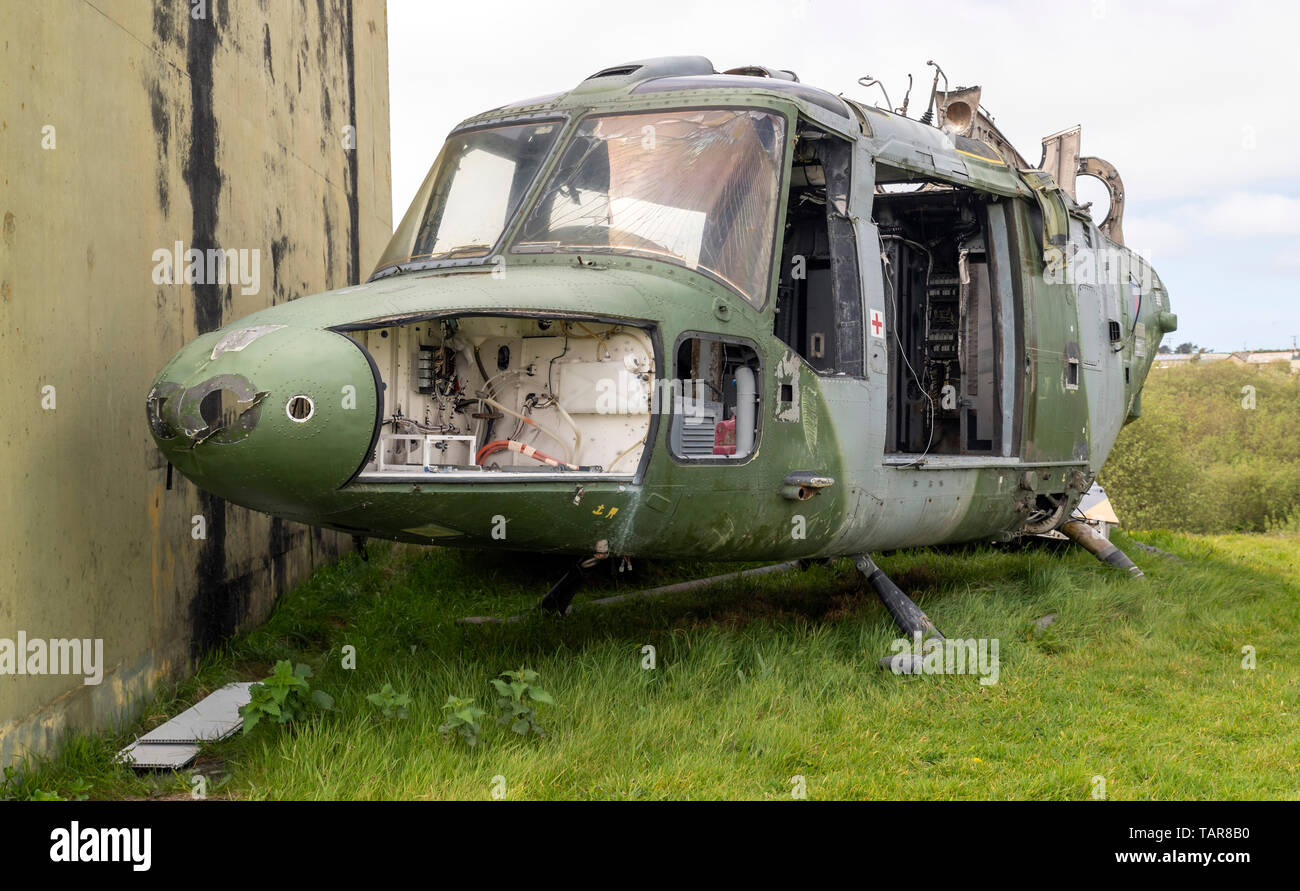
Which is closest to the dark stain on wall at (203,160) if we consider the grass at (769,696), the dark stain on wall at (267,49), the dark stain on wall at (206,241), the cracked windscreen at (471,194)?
the dark stain on wall at (206,241)

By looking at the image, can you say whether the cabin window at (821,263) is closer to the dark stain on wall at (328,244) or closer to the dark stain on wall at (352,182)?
the dark stain on wall at (328,244)

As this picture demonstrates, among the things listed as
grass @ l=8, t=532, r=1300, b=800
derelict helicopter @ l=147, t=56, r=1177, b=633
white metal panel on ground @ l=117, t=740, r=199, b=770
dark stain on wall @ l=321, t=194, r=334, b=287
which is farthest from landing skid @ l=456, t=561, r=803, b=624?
dark stain on wall @ l=321, t=194, r=334, b=287

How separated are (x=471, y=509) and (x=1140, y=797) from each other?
119 inches

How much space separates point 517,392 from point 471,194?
130cm

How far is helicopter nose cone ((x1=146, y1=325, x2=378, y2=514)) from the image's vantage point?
4094 millimetres

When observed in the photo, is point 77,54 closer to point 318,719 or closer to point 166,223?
point 166,223

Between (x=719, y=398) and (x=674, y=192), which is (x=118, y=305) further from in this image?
(x=719, y=398)

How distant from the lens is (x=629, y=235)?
5.39 metres

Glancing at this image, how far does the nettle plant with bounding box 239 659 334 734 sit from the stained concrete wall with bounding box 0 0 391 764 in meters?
0.77

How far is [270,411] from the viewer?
4.07 m

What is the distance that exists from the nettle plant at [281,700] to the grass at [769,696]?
0.24 feet

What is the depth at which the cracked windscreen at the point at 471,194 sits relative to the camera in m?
5.70

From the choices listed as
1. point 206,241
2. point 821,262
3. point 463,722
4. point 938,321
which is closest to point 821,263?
point 821,262
